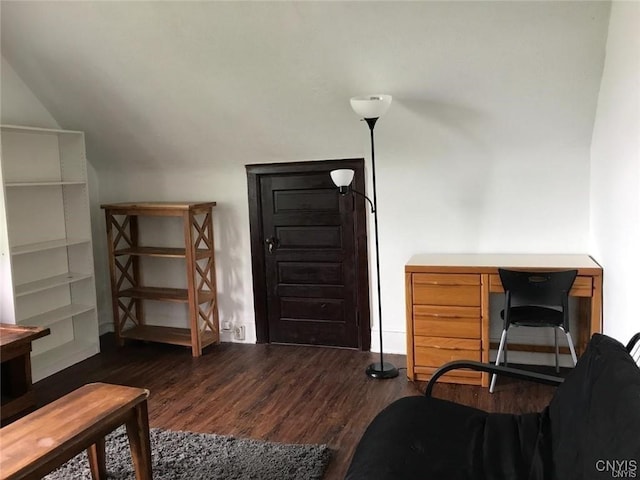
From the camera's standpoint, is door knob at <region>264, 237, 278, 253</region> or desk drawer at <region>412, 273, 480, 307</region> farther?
door knob at <region>264, 237, 278, 253</region>

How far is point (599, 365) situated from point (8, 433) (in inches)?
81.9

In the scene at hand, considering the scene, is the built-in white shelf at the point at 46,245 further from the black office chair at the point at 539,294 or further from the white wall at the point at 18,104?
the black office chair at the point at 539,294

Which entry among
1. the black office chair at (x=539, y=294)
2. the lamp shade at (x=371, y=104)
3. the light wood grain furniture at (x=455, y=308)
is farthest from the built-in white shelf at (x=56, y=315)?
the black office chair at (x=539, y=294)

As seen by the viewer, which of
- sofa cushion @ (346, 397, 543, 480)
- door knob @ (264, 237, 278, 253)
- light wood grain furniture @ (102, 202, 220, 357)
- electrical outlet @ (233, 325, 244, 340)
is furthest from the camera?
electrical outlet @ (233, 325, 244, 340)

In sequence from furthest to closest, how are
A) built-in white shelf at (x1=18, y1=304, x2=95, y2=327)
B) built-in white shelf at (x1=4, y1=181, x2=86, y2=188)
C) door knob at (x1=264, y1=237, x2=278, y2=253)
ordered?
door knob at (x1=264, y1=237, x2=278, y2=253) < built-in white shelf at (x1=18, y1=304, x2=95, y2=327) < built-in white shelf at (x1=4, y1=181, x2=86, y2=188)

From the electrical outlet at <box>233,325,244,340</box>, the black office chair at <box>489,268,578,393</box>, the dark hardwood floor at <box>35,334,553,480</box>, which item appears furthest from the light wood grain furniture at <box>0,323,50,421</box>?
the black office chair at <box>489,268,578,393</box>

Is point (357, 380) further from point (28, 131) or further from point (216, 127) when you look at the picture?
point (28, 131)

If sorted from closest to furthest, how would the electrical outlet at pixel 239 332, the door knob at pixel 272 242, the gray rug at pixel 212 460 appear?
1. the gray rug at pixel 212 460
2. the door knob at pixel 272 242
3. the electrical outlet at pixel 239 332

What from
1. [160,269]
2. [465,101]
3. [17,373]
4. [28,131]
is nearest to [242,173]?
[160,269]

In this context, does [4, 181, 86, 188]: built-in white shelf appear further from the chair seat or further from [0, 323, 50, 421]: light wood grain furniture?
the chair seat

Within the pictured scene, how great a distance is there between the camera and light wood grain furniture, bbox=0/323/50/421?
302cm

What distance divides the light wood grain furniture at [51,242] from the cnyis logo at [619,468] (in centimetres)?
342

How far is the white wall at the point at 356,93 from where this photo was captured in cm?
293

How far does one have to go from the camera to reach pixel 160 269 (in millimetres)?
4645
